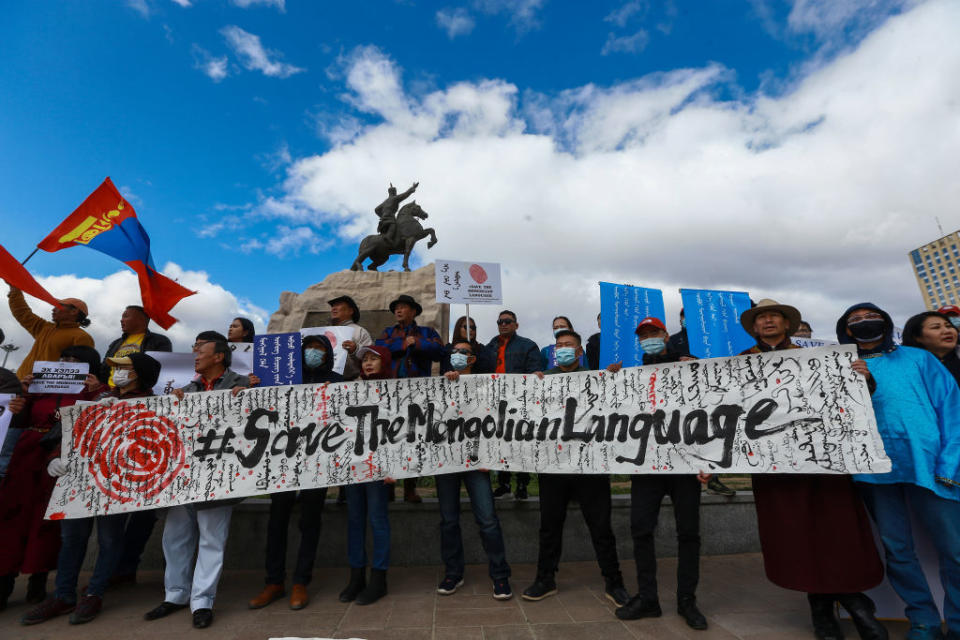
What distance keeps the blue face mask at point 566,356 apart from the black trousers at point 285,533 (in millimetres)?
2300

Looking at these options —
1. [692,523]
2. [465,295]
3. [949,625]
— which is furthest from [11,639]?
[949,625]

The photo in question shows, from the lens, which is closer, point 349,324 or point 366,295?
point 349,324

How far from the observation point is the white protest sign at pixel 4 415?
Result: 11.8ft

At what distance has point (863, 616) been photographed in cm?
286

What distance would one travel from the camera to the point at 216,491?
355cm

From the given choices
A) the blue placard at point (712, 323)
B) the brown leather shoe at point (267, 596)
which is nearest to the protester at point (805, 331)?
the blue placard at point (712, 323)

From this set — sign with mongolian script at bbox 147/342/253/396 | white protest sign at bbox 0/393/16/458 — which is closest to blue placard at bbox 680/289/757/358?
sign with mongolian script at bbox 147/342/253/396

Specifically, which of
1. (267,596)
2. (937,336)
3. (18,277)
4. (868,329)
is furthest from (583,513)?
(18,277)

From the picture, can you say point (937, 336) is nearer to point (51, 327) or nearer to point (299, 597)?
point (299, 597)

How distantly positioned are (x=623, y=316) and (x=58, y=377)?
5.30 m

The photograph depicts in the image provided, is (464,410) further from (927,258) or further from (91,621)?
(927,258)

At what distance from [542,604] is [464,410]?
62.5 inches

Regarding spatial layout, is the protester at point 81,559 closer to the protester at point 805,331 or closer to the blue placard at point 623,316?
the blue placard at point 623,316

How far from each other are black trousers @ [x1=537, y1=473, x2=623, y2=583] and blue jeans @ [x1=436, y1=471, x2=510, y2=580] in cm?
36
